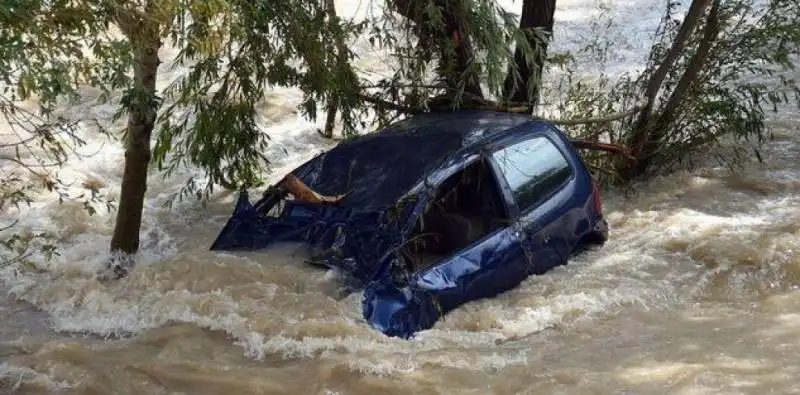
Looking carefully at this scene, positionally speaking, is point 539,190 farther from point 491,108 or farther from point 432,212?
point 491,108

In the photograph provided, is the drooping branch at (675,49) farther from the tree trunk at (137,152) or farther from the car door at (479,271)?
the tree trunk at (137,152)

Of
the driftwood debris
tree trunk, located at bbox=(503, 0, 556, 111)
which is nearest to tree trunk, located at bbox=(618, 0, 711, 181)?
tree trunk, located at bbox=(503, 0, 556, 111)

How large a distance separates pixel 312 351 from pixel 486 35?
345 cm

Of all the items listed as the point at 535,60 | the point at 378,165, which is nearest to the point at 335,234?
the point at 378,165

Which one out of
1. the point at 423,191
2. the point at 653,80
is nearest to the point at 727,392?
the point at 423,191

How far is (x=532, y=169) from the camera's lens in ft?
21.6

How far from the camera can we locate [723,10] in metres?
9.24

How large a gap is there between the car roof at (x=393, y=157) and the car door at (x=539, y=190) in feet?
0.70

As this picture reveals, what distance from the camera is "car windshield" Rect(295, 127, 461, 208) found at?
19.3 feet

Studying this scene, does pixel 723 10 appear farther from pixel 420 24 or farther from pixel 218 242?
pixel 218 242

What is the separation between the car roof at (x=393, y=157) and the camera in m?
5.92

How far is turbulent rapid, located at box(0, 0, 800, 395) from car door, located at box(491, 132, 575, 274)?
0.21 m

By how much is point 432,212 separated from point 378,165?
523mm

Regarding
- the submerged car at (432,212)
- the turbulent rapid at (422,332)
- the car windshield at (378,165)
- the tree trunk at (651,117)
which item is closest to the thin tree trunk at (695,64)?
the tree trunk at (651,117)
